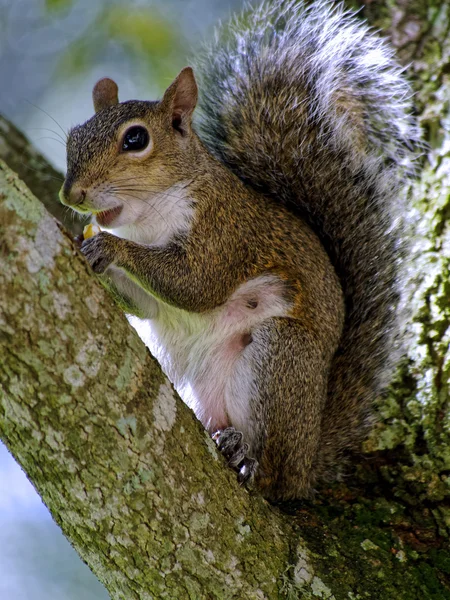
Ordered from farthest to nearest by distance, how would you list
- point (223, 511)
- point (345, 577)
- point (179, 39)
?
1. point (179, 39)
2. point (345, 577)
3. point (223, 511)

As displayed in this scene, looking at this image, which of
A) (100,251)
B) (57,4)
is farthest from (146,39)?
(100,251)

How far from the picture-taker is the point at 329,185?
7.84 ft

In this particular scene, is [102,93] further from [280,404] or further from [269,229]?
[280,404]

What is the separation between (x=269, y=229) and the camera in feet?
7.76

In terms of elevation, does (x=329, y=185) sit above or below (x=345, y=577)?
above

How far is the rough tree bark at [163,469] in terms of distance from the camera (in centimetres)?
133

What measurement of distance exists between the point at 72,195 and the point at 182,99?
592mm

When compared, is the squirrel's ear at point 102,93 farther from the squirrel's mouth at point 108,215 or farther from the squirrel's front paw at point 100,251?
the squirrel's front paw at point 100,251

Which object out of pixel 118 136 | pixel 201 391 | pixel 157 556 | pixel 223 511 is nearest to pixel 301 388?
pixel 201 391

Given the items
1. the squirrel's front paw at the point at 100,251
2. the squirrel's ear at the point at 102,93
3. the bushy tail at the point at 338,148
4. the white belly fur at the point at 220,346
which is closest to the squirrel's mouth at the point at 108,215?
the squirrel's front paw at the point at 100,251

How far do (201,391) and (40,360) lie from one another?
1.02m

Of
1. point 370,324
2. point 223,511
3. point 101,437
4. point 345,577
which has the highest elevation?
point 101,437

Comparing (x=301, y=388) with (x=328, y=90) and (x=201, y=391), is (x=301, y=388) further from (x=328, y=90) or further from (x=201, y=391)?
(x=328, y=90)

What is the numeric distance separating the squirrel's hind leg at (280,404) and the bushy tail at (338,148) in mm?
163
